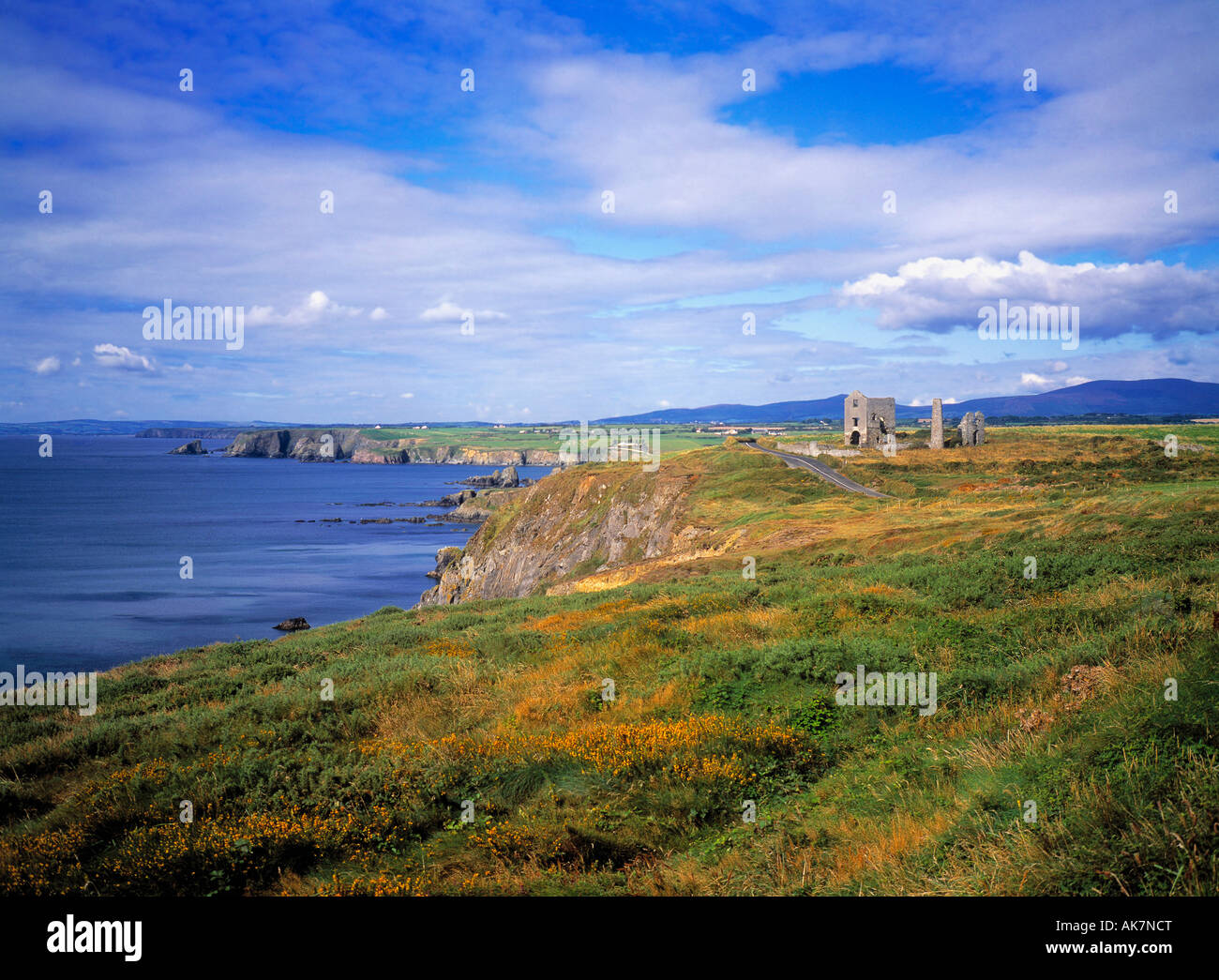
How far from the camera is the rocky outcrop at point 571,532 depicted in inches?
2343

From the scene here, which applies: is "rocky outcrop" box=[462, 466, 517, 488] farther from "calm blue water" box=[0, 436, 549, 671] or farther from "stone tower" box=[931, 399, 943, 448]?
"stone tower" box=[931, 399, 943, 448]

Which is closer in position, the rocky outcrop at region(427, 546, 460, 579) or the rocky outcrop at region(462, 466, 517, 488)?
the rocky outcrop at region(427, 546, 460, 579)

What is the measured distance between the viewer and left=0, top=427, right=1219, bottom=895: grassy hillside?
5559 mm

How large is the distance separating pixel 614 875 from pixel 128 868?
4.72 meters

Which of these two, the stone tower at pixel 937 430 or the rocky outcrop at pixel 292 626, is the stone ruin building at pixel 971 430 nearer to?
the stone tower at pixel 937 430

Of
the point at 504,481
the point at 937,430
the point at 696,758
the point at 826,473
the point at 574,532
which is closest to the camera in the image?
the point at 696,758

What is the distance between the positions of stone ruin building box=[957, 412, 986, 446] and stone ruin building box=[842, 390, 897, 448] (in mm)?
7833

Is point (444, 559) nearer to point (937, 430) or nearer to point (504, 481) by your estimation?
point (937, 430)

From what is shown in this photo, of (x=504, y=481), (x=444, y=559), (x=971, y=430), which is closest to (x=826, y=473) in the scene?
(x=971, y=430)

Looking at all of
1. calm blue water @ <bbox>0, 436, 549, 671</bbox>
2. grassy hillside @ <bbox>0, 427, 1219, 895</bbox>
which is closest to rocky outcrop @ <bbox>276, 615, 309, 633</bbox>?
calm blue water @ <bbox>0, 436, 549, 671</bbox>

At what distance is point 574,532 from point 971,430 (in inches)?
1968

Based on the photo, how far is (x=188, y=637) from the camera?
55.7 meters

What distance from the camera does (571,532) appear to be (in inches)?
2776
